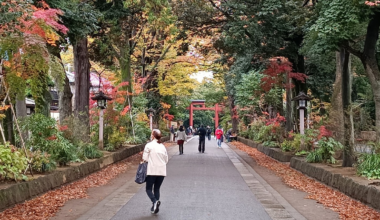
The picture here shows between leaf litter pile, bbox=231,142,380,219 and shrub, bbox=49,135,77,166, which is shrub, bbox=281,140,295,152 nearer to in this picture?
leaf litter pile, bbox=231,142,380,219

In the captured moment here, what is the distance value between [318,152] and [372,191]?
5.54 m

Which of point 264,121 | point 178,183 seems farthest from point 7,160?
point 264,121

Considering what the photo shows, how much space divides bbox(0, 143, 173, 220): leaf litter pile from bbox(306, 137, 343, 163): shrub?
6721mm

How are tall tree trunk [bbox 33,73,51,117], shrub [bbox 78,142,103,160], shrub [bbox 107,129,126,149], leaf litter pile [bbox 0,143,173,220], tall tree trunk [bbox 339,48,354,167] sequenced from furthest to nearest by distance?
shrub [bbox 107,129,126,149]
shrub [bbox 78,142,103,160]
tall tree trunk [bbox 339,48,354,167]
tall tree trunk [bbox 33,73,51,117]
leaf litter pile [bbox 0,143,173,220]

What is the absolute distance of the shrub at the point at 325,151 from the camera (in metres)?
12.9

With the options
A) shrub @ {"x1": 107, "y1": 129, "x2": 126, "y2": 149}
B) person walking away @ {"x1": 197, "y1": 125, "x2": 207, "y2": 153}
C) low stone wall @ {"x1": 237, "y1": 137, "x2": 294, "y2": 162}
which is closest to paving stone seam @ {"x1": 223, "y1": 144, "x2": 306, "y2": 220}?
low stone wall @ {"x1": 237, "y1": 137, "x2": 294, "y2": 162}

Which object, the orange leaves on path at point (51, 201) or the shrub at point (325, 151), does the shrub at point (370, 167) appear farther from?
the orange leaves on path at point (51, 201)

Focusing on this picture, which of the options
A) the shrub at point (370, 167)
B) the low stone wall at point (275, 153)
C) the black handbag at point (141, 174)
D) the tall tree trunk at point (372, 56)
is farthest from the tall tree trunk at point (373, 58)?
the low stone wall at point (275, 153)

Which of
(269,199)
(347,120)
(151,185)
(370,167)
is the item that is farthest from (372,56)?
(151,185)

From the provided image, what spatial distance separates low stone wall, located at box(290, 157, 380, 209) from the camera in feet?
26.2

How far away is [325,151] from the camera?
13297 millimetres

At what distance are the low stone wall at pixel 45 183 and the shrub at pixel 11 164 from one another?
0.25 metres

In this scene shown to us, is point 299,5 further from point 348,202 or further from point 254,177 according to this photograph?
point 348,202

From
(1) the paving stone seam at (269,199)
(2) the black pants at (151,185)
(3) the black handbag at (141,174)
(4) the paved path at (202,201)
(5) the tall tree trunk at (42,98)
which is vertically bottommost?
(1) the paving stone seam at (269,199)
